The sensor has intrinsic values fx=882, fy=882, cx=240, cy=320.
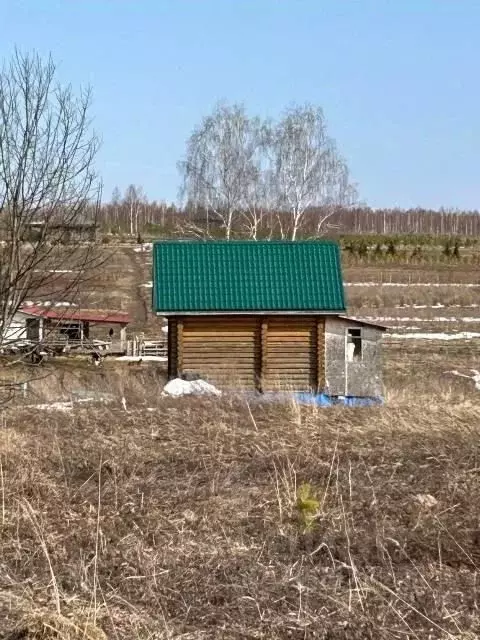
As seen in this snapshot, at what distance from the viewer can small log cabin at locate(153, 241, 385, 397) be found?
17031 mm

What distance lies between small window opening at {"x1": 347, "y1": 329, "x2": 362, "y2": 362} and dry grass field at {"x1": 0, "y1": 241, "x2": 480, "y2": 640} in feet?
29.8

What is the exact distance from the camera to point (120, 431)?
7812 millimetres

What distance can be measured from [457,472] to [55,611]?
3356 mm

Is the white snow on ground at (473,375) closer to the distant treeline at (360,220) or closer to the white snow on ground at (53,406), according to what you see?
the white snow on ground at (53,406)

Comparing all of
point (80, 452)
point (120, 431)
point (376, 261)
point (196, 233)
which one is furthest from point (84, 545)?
point (376, 261)

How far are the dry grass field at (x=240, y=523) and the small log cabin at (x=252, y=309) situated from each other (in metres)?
7.89

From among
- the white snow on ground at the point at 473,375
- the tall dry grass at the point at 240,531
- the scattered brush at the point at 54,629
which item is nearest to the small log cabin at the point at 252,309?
the white snow on ground at the point at 473,375

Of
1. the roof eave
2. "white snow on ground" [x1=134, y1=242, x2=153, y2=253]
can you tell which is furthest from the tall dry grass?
"white snow on ground" [x1=134, y1=242, x2=153, y2=253]

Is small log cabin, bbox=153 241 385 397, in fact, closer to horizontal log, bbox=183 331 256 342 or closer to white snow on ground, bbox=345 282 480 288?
horizontal log, bbox=183 331 256 342

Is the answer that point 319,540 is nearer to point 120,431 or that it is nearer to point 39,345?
point 120,431

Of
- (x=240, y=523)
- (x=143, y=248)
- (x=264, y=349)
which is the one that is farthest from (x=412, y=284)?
(x=240, y=523)

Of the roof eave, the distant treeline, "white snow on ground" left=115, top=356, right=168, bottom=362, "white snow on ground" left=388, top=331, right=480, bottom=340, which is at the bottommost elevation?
"white snow on ground" left=115, top=356, right=168, bottom=362

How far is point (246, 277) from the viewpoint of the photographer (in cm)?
1750

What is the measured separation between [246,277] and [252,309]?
2.69 feet
